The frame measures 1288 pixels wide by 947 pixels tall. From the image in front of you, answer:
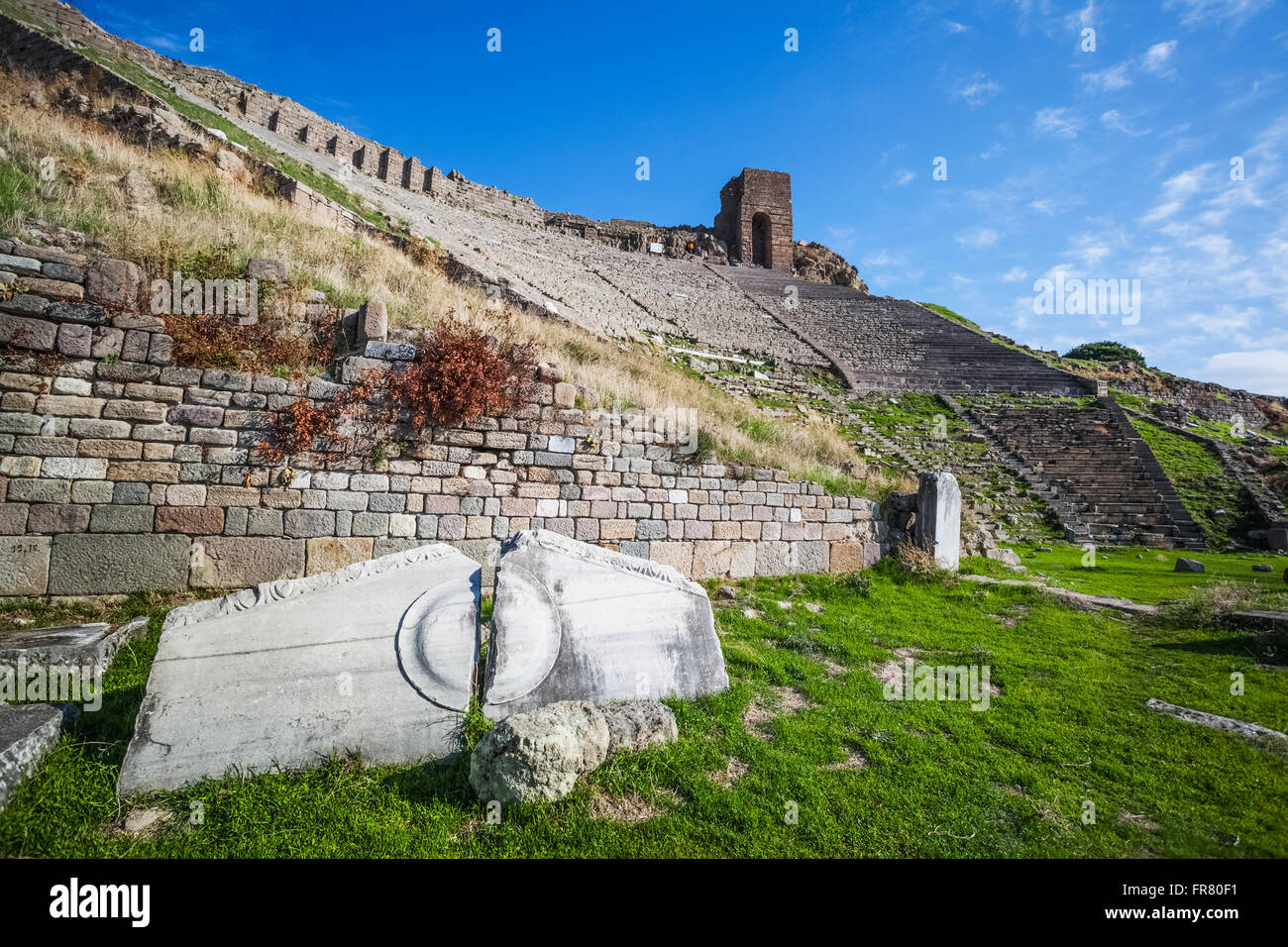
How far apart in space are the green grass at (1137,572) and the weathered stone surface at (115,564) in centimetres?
1121

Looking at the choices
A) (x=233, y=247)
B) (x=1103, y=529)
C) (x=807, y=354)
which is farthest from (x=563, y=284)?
(x=1103, y=529)

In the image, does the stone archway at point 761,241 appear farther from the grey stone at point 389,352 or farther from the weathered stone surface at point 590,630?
the weathered stone surface at point 590,630

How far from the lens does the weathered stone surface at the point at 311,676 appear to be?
321 centimetres

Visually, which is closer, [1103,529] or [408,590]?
[408,590]

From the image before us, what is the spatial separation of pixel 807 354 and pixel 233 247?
2279cm

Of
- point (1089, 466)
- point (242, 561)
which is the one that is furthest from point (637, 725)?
point (1089, 466)

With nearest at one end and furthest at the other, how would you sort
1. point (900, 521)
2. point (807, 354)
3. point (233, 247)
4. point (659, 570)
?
point (659, 570) < point (233, 247) < point (900, 521) < point (807, 354)

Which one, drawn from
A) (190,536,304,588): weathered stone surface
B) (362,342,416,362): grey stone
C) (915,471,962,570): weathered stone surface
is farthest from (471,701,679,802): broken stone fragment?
(915,471,962,570): weathered stone surface

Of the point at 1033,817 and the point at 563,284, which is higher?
the point at 563,284

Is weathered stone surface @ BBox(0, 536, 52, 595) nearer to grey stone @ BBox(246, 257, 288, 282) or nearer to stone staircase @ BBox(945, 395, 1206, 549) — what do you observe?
grey stone @ BBox(246, 257, 288, 282)
